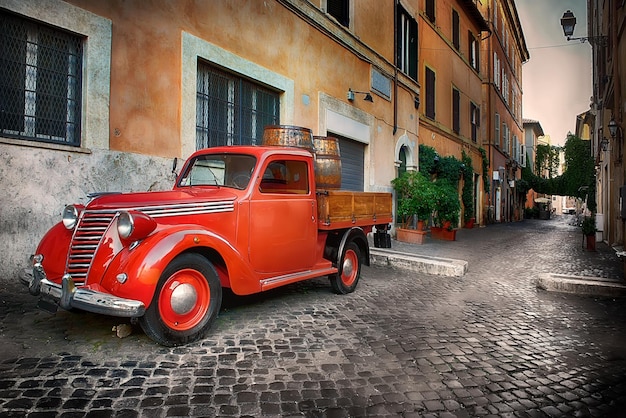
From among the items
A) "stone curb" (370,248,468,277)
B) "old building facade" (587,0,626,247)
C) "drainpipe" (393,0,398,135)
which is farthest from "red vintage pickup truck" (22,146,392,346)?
"drainpipe" (393,0,398,135)

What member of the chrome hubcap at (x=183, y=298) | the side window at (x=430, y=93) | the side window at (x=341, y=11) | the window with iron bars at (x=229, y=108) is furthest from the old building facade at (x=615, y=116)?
the chrome hubcap at (x=183, y=298)

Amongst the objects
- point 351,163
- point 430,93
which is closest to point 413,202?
point 351,163

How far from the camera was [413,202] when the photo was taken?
11.2 m

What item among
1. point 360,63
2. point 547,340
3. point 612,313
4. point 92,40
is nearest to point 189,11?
point 92,40

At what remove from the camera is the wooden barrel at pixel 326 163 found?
5.72 m

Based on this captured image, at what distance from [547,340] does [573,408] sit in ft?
4.64

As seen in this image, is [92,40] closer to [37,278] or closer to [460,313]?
[37,278]

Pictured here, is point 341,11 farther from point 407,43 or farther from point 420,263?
point 420,263

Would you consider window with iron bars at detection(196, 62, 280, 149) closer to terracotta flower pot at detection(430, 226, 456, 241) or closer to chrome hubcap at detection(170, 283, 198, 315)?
chrome hubcap at detection(170, 283, 198, 315)

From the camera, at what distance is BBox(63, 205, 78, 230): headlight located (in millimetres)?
3396

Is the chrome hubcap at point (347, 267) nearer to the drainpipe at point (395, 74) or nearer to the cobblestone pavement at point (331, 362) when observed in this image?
the cobblestone pavement at point (331, 362)

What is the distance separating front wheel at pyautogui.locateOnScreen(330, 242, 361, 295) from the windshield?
1743mm

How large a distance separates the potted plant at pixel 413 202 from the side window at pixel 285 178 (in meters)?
6.94

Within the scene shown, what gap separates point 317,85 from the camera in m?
9.23
